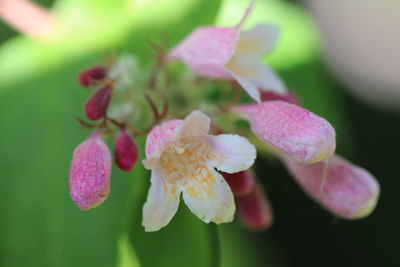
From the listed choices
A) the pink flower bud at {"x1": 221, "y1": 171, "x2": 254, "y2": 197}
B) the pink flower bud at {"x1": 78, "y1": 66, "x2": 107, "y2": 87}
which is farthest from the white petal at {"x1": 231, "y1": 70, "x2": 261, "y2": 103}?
the pink flower bud at {"x1": 78, "y1": 66, "x2": 107, "y2": 87}

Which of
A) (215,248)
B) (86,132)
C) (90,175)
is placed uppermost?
(90,175)

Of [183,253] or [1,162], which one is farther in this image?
[1,162]

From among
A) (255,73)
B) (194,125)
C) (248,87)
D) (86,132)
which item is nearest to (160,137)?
(194,125)


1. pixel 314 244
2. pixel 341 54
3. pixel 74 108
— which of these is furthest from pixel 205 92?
pixel 341 54

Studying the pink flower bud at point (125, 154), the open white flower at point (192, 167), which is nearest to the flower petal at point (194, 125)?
the open white flower at point (192, 167)

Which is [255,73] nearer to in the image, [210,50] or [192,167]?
[210,50]

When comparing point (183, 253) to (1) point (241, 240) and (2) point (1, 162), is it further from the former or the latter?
(1) point (241, 240)

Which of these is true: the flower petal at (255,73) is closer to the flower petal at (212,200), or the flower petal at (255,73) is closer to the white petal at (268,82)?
the white petal at (268,82)

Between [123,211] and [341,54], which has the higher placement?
[123,211]
